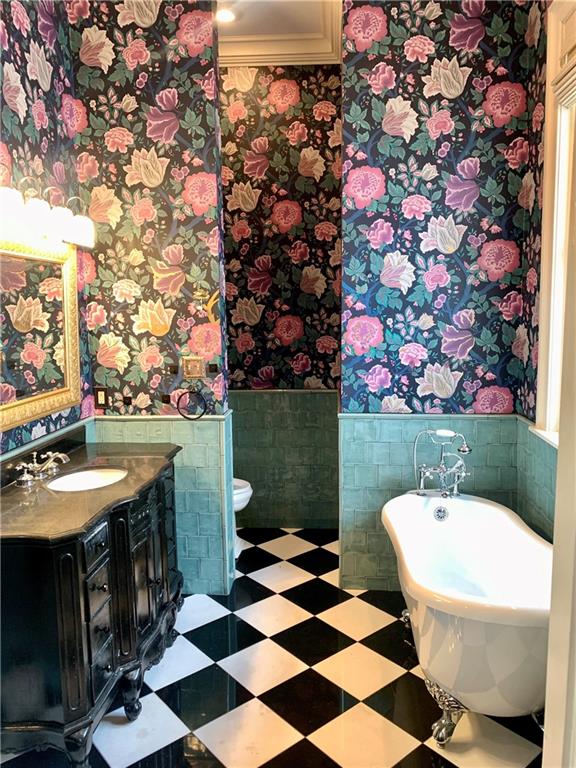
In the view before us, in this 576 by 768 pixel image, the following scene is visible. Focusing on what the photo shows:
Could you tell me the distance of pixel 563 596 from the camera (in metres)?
0.80

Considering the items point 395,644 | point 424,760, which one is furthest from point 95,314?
point 424,760

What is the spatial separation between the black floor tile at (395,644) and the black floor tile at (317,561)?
26.3 inches

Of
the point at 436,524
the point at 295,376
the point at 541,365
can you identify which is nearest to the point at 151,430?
the point at 295,376

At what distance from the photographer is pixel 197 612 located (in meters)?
2.81

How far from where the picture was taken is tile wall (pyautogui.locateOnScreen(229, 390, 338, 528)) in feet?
12.6

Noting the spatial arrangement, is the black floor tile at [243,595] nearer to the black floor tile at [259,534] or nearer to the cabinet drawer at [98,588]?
the black floor tile at [259,534]

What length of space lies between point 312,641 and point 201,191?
87.7 inches

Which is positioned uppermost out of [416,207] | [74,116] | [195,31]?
[195,31]

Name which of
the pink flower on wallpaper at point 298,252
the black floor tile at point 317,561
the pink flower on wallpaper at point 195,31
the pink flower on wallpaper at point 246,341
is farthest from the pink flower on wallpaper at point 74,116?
the black floor tile at point 317,561

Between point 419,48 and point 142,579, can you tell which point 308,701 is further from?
point 419,48

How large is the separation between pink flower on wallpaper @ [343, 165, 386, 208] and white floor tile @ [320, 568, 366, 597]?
202 cm

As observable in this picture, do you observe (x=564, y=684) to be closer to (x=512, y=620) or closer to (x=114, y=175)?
(x=512, y=620)

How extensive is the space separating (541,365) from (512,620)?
1.26 meters

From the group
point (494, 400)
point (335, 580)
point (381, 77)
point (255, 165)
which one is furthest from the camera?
point (255, 165)
